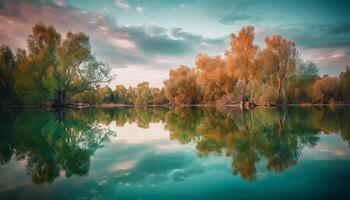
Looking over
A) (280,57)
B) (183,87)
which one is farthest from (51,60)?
(280,57)

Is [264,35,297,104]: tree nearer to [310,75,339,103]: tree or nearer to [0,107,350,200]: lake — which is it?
[310,75,339,103]: tree

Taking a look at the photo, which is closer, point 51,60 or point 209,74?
point 51,60

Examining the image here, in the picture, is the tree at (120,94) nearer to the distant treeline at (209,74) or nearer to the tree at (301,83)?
the distant treeline at (209,74)

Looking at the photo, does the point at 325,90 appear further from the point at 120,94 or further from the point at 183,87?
the point at 120,94

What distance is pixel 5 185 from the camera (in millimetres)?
4805

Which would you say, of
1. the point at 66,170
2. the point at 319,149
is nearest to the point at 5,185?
the point at 66,170

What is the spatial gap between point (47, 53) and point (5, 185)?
42.6 m

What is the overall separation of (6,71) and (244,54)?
45744mm

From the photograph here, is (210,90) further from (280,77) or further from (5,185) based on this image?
(5,185)

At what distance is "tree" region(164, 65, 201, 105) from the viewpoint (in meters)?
61.3

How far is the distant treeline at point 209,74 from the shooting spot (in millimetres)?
43219

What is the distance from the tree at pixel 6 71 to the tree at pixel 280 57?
48602 millimetres

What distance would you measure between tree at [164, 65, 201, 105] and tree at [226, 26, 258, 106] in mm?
17011

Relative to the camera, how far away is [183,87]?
6144 centimetres
